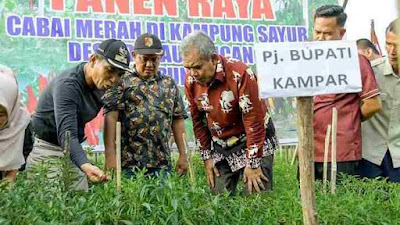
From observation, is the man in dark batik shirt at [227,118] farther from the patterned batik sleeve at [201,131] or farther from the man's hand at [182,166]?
the man's hand at [182,166]

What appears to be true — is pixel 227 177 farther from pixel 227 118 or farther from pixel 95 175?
pixel 95 175

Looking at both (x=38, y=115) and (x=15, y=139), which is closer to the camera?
(x=15, y=139)

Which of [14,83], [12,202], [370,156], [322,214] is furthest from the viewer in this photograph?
[370,156]

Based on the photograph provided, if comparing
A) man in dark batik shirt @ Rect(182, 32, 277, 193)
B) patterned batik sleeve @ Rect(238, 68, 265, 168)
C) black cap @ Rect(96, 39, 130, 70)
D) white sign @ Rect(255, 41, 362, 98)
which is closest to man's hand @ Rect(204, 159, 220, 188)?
man in dark batik shirt @ Rect(182, 32, 277, 193)

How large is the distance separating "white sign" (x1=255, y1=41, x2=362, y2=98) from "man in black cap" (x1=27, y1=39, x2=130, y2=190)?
→ 37.6 inches

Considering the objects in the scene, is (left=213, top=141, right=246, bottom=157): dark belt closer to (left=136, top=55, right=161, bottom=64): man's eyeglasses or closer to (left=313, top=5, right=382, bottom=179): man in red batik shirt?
(left=313, top=5, right=382, bottom=179): man in red batik shirt

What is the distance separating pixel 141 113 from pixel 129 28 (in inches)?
114

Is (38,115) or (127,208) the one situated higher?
(38,115)

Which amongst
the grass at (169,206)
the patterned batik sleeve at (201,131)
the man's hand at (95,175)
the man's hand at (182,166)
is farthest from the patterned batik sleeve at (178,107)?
the grass at (169,206)

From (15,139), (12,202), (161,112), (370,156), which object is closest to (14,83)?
(15,139)

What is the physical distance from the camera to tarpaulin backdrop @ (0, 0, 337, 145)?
6.07 metres

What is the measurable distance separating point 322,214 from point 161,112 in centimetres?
163

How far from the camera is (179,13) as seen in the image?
6.62 m

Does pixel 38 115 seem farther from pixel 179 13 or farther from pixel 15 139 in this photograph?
pixel 179 13
